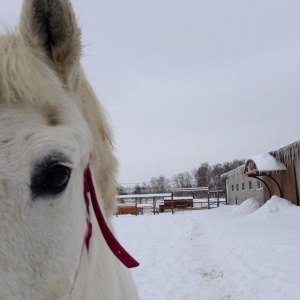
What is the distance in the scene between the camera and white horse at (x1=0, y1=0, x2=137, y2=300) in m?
1.08

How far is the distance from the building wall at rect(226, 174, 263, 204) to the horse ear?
24405mm

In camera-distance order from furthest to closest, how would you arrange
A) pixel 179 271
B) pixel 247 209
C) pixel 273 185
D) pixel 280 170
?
1. pixel 273 185
2. pixel 247 209
3. pixel 280 170
4. pixel 179 271

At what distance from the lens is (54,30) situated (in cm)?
135

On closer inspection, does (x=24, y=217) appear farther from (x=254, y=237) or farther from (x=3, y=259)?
(x=254, y=237)

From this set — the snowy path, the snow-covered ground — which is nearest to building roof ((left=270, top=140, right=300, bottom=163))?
the snow-covered ground

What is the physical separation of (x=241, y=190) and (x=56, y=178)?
97.9 ft

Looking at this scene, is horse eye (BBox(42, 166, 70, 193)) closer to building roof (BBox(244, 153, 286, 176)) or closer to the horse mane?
the horse mane

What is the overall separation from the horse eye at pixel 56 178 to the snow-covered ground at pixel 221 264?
15.9 ft

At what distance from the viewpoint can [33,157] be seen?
3.57 ft

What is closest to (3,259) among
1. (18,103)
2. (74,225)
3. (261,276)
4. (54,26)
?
(74,225)

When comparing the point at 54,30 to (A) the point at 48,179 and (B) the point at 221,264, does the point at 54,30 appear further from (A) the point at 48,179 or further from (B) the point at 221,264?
(B) the point at 221,264

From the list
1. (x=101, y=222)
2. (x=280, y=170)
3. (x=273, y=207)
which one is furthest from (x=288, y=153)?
(x=101, y=222)

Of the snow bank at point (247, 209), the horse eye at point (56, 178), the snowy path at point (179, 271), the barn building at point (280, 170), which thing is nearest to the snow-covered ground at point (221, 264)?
the snowy path at point (179, 271)

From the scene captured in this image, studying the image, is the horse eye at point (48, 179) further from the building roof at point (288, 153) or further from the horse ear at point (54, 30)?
the building roof at point (288, 153)
